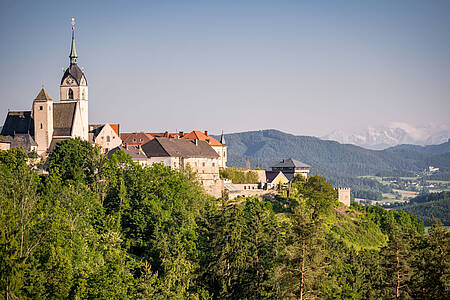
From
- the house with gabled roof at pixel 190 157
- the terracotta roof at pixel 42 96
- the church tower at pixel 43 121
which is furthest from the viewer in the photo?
the house with gabled roof at pixel 190 157

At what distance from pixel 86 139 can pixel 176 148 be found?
13.2m

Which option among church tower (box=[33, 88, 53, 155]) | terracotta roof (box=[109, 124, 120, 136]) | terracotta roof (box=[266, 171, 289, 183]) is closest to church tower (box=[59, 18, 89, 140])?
terracotta roof (box=[109, 124, 120, 136])

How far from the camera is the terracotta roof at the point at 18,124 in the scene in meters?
77.3

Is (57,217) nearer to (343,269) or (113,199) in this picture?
(113,199)

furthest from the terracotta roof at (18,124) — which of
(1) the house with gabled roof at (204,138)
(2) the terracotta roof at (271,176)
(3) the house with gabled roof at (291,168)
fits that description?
(3) the house with gabled roof at (291,168)

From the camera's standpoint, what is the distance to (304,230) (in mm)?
45156

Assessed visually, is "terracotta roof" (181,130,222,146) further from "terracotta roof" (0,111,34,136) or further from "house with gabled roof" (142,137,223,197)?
"terracotta roof" (0,111,34,136)

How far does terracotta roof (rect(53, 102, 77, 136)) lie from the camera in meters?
78.3

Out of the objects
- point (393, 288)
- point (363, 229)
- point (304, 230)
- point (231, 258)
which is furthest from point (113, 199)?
point (363, 229)

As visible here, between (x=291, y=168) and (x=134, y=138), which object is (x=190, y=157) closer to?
(x=134, y=138)

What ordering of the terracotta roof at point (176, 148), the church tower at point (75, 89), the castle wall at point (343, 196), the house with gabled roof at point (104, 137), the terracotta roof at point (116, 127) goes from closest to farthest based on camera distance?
the terracotta roof at point (176, 148), the house with gabled roof at point (104, 137), the church tower at point (75, 89), the terracotta roof at point (116, 127), the castle wall at point (343, 196)

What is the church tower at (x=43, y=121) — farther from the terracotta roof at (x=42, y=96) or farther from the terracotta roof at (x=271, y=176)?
the terracotta roof at (x=271, y=176)

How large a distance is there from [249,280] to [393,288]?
12506 millimetres

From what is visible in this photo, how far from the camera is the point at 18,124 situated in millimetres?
78125
